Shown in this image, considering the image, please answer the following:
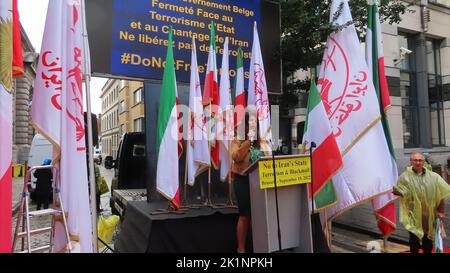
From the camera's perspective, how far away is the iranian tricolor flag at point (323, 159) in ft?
14.8

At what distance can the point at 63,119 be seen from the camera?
3518mm

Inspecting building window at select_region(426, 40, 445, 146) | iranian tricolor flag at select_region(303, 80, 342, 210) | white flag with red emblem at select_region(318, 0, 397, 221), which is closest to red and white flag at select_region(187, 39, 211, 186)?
iranian tricolor flag at select_region(303, 80, 342, 210)

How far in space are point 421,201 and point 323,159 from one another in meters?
1.50

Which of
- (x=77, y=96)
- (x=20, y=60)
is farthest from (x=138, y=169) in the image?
(x=20, y=60)

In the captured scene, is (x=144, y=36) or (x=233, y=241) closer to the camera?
(x=233, y=241)

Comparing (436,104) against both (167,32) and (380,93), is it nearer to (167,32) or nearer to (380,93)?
(380,93)

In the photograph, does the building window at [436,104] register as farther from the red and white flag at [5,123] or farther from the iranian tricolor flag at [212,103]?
the red and white flag at [5,123]

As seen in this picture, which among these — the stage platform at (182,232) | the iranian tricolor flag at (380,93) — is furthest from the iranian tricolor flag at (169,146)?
the iranian tricolor flag at (380,93)

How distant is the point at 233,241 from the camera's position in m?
5.24

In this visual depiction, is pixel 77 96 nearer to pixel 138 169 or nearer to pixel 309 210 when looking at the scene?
pixel 309 210

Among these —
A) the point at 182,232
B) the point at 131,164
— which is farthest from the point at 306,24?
the point at 131,164

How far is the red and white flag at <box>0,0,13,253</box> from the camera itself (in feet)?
8.62

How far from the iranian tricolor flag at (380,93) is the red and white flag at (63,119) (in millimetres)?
3834

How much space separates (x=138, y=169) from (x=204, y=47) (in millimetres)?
4019
